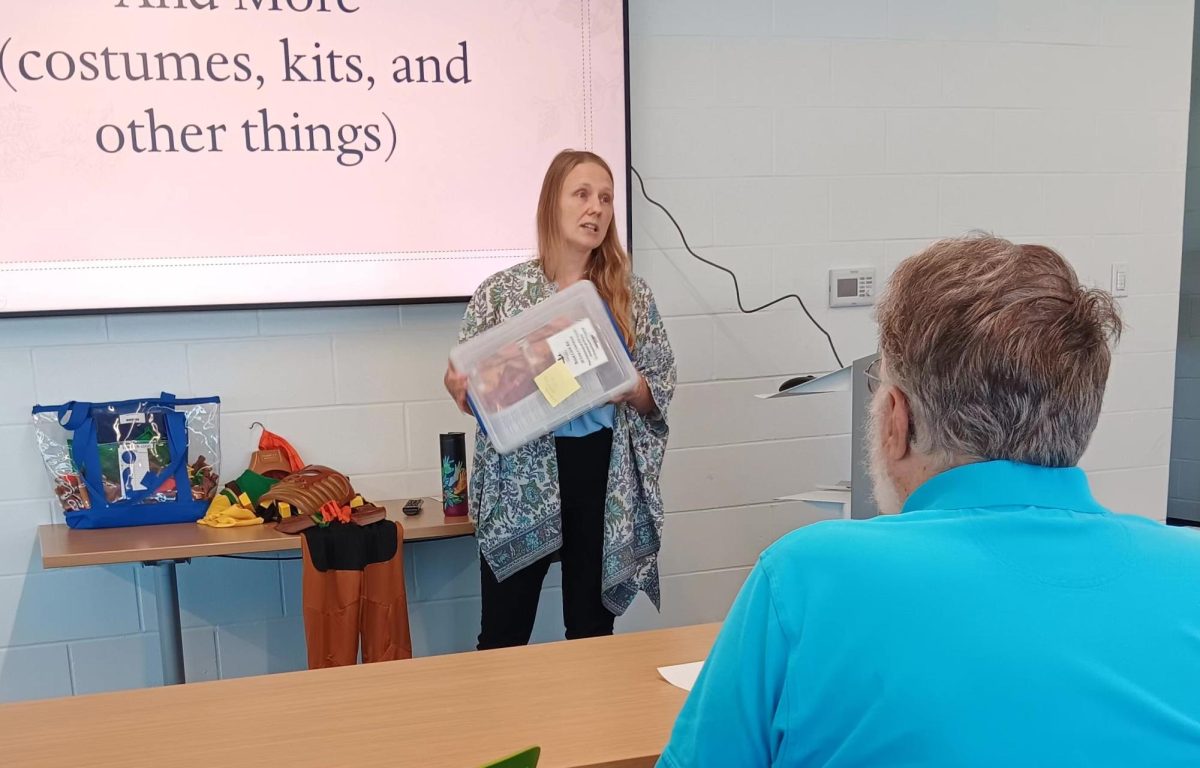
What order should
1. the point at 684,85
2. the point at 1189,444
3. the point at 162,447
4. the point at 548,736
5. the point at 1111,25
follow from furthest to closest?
the point at 1189,444 → the point at 1111,25 → the point at 684,85 → the point at 162,447 → the point at 548,736

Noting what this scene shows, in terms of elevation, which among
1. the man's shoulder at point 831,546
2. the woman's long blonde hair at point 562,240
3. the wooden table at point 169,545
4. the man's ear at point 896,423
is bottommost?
the wooden table at point 169,545

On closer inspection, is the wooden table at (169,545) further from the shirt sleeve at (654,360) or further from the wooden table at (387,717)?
the wooden table at (387,717)

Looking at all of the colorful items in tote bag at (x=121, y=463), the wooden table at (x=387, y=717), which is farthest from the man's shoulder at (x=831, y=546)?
the colorful items in tote bag at (x=121, y=463)

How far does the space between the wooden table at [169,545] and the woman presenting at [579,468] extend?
17 cm

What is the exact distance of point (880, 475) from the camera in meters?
1.00

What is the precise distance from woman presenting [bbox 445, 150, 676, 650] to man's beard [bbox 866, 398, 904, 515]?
1301mm

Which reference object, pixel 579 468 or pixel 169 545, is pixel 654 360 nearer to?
pixel 579 468

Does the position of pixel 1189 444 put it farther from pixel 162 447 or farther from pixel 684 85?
pixel 162 447

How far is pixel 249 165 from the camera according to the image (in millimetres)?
2537

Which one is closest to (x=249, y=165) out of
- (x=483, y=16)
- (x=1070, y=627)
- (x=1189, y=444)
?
(x=483, y=16)

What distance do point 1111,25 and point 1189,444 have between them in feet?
6.75

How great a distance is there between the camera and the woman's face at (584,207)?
240cm

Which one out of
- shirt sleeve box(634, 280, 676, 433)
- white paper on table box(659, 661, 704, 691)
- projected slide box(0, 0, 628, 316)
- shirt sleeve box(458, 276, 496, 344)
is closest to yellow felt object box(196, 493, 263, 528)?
projected slide box(0, 0, 628, 316)

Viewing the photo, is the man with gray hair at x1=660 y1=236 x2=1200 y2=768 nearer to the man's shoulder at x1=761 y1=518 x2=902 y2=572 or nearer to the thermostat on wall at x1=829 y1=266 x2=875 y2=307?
the man's shoulder at x1=761 y1=518 x2=902 y2=572
